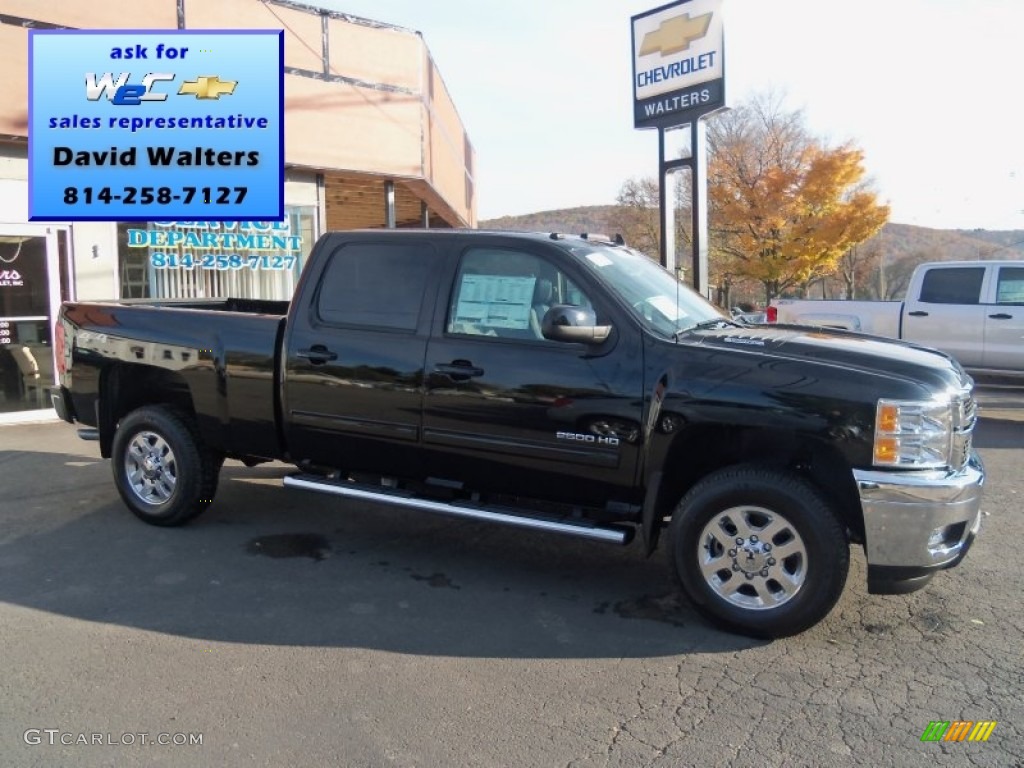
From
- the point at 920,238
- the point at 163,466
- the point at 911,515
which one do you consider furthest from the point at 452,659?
the point at 920,238

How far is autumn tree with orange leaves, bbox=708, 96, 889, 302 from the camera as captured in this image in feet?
84.9

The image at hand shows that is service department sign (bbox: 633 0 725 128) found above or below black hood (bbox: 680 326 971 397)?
above

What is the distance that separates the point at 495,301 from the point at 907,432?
7.37 feet

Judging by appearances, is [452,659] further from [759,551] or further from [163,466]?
[163,466]

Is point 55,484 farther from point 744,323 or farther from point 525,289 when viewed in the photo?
point 744,323

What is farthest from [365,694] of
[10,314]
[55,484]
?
[10,314]

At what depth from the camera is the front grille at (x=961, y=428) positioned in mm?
3969

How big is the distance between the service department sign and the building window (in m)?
5.44

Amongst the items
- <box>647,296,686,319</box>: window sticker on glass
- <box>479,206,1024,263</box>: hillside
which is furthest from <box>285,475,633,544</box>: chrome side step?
<box>479,206,1024,263</box>: hillside

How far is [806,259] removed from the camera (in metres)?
26.9

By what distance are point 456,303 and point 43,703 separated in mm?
2798

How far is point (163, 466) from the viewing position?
19.1 feet

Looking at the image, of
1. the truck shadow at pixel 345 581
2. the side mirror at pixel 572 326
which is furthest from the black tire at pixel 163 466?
the side mirror at pixel 572 326

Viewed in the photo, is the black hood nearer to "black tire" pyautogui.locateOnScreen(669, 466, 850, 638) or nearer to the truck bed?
"black tire" pyautogui.locateOnScreen(669, 466, 850, 638)
